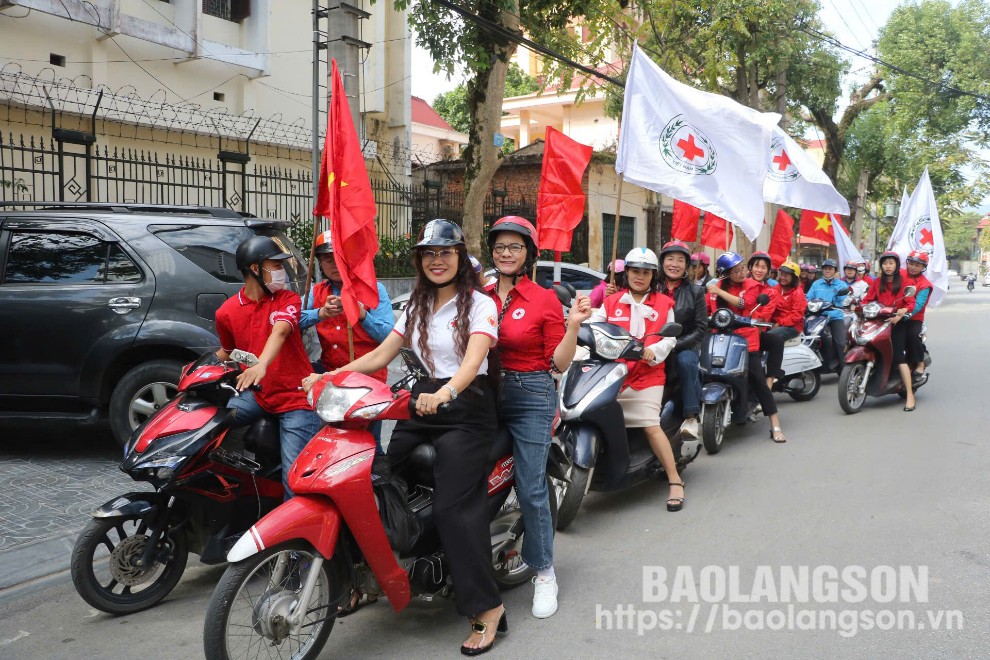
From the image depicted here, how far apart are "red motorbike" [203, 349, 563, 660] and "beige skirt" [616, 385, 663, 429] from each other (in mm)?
2349

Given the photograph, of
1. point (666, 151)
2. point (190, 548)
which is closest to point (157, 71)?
point (666, 151)

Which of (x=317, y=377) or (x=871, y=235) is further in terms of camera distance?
(x=871, y=235)

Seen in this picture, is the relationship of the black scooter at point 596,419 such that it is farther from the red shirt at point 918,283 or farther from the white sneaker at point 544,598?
the red shirt at point 918,283

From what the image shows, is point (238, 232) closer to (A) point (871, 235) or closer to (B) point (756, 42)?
(B) point (756, 42)

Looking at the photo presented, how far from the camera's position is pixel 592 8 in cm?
1216

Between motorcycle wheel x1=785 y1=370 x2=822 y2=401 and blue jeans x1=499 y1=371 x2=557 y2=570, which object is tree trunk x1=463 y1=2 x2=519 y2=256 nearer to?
motorcycle wheel x1=785 y1=370 x2=822 y2=401

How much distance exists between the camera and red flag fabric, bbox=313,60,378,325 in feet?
12.8

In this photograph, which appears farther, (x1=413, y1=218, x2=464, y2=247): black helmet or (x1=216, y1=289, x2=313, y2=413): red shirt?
(x1=216, y1=289, x2=313, y2=413): red shirt

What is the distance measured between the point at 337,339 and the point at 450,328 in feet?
4.17

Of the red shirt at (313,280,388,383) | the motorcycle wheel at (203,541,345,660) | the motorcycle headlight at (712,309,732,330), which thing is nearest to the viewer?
the motorcycle wheel at (203,541,345,660)

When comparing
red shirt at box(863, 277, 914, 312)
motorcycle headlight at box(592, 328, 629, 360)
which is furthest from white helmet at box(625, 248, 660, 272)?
red shirt at box(863, 277, 914, 312)

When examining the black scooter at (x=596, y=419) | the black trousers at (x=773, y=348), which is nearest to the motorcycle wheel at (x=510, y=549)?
the black scooter at (x=596, y=419)

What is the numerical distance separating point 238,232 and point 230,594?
12.9 ft

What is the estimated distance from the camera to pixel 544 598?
Result: 3916 millimetres
